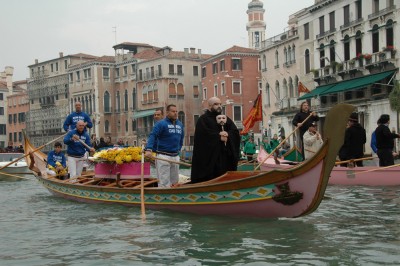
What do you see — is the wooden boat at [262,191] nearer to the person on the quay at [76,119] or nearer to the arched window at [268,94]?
the person on the quay at [76,119]

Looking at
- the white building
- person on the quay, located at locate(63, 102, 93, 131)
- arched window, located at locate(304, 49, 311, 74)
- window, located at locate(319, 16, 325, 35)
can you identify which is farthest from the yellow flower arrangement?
arched window, located at locate(304, 49, 311, 74)

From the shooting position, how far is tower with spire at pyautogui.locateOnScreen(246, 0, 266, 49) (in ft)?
331

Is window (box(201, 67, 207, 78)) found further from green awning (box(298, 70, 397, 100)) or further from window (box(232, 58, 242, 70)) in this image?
green awning (box(298, 70, 397, 100))

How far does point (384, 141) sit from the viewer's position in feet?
41.9

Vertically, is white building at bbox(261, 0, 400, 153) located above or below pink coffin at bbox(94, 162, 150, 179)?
above

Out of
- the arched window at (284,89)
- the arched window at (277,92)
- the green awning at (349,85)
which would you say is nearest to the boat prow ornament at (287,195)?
the green awning at (349,85)

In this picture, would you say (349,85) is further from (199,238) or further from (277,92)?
(199,238)

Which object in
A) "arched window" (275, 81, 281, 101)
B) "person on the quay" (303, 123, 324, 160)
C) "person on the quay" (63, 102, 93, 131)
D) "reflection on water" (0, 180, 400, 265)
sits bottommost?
"reflection on water" (0, 180, 400, 265)

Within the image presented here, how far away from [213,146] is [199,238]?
6.06ft

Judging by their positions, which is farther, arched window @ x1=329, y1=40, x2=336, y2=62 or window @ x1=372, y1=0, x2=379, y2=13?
arched window @ x1=329, y1=40, x2=336, y2=62

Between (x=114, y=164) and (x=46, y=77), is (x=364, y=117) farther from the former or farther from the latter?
(x=46, y=77)

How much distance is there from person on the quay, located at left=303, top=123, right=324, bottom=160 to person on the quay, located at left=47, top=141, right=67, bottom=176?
18.2ft

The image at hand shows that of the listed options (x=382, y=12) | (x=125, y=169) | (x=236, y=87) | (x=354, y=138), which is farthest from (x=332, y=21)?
(x=125, y=169)

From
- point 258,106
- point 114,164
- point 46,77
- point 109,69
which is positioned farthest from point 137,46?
point 114,164
